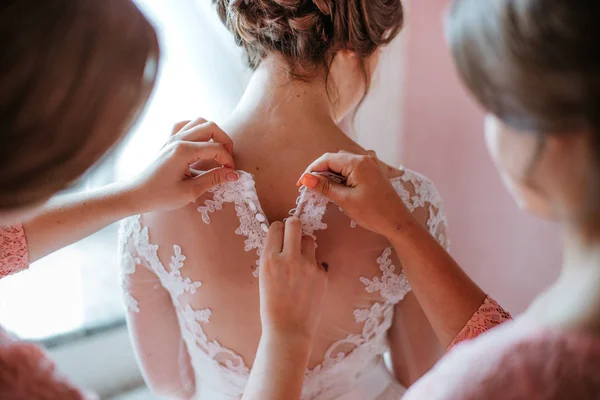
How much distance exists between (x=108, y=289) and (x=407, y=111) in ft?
3.54

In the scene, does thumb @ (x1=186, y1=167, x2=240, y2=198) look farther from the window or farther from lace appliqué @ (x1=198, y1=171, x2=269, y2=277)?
the window

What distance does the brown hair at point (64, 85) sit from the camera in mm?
467

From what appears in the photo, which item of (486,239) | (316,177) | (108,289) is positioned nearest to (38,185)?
(316,177)

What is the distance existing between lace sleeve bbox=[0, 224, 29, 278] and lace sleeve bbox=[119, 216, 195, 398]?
0.52ft

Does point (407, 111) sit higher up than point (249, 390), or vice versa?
point (407, 111)

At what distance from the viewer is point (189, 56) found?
1267mm

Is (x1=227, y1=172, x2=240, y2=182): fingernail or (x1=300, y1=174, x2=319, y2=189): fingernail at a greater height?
(x1=300, y1=174, x2=319, y2=189): fingernail

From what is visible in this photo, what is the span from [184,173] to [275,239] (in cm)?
18

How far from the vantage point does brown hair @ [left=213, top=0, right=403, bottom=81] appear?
0.87 meters

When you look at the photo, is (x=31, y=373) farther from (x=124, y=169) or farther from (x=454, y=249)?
(x=454, y=249)

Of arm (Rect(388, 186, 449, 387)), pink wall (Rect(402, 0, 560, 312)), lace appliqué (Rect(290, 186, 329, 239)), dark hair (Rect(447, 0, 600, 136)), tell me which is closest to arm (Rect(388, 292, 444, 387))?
arm (Rect(388, 186, 449, 387))

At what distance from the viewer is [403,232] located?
83cm

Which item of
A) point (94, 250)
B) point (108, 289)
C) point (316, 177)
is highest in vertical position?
point (316, 177)

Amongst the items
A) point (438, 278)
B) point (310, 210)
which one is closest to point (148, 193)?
point (310, 210)
